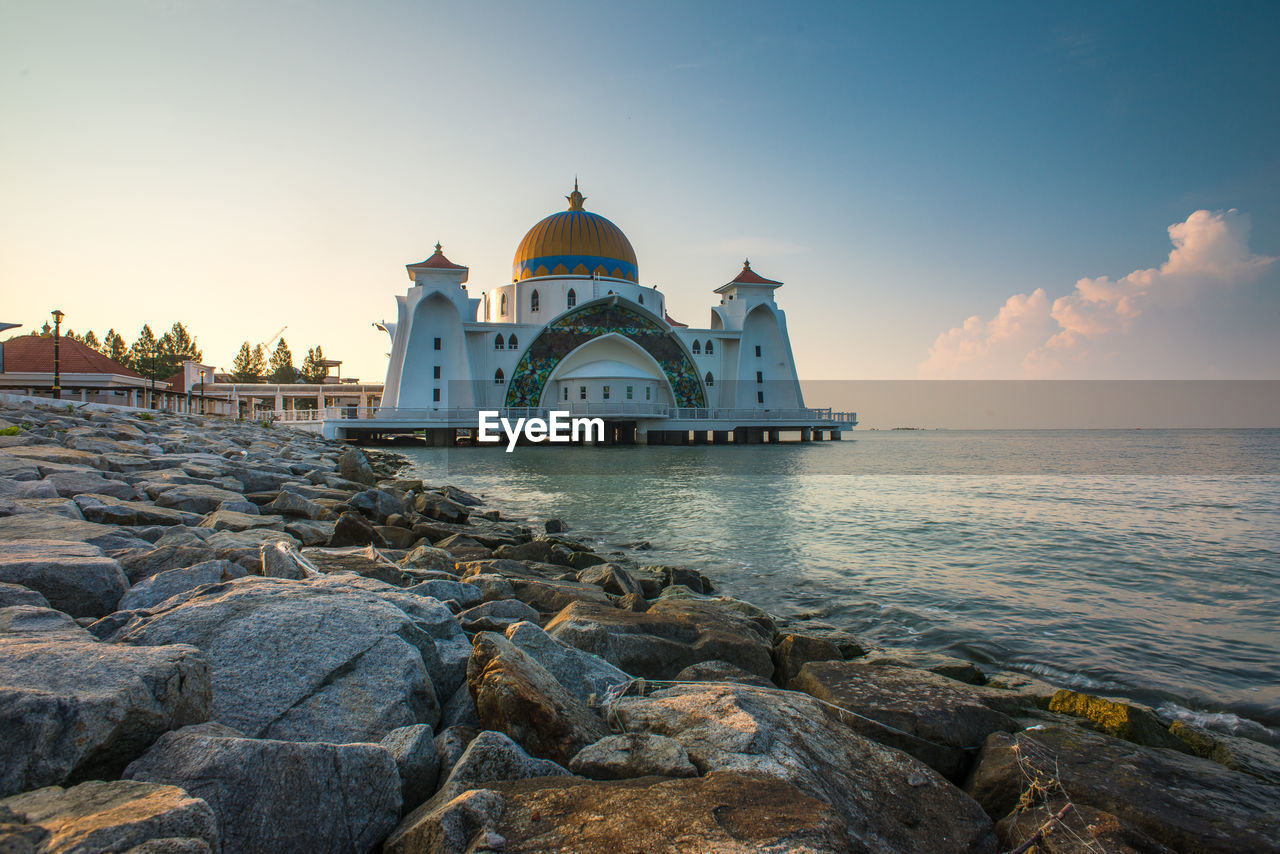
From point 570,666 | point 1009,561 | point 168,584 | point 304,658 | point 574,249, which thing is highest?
point 574,249

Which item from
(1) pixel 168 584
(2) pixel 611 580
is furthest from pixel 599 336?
(1) pixel 168 584

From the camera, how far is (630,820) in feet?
5.98

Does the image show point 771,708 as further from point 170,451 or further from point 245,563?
point 170,451

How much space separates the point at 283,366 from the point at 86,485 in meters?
84.5

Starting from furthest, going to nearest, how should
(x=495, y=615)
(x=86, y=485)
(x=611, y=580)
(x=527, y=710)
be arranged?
(x=86, y=485), (x=611, y=580), (x=495, y=615), (x=527, y=710)

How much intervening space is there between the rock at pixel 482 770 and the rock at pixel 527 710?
0.16 meters

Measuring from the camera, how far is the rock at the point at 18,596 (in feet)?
9.05

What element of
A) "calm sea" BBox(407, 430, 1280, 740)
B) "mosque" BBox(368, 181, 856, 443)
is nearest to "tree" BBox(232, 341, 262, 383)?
"mosque" BBox(368, 181, 856, 443)

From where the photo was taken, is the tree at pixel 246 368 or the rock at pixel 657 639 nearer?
the rock at pixel 657 639

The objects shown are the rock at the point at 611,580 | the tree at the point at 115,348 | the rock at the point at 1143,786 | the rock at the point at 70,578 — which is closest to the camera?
the rock at the point at 1143,786

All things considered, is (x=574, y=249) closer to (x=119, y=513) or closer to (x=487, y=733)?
(x=119, y=513)

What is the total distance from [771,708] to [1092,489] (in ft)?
64.9

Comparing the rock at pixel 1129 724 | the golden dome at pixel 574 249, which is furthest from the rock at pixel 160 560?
the golden dome at pixel 574 249

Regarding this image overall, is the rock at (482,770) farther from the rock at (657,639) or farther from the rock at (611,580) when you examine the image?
the rock at (611,580)
